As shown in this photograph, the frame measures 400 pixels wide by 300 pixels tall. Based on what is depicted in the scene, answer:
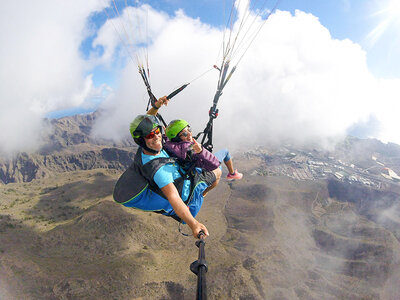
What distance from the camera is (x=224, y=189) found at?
85.8m

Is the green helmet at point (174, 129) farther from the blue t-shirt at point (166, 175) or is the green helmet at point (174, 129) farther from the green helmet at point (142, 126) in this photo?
the green helmet at point (142, 126)

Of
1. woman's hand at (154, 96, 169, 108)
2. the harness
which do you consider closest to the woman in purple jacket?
the harness

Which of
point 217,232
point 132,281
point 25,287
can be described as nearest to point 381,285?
point 217,232

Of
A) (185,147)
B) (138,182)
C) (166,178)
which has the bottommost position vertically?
(138,182)

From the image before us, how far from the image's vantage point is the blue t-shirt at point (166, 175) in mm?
4141

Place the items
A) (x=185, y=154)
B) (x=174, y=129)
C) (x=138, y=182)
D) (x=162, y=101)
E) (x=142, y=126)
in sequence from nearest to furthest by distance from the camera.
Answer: (x=138, y=182) < (x=142, y=126) < (x=185, y=154) < (x=174, y=129) < (x=162, y=101)

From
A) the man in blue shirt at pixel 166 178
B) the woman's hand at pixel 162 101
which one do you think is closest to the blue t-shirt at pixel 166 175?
the man in blue shirt at pixel 166 178

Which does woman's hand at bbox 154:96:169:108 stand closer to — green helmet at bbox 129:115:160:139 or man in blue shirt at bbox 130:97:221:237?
man in blue shirt at bbox 130:97:221:237

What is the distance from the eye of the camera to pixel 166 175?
4246mm

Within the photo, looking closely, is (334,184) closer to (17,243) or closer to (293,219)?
(293,219)

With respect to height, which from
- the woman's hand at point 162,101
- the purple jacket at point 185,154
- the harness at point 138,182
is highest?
the woman's hand at point 162,101

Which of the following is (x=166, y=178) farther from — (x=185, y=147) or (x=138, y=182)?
(x=185, y=147)

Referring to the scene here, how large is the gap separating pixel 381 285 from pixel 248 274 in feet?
95.3

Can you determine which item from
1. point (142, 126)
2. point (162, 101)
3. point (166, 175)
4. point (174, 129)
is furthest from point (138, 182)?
point (162, 101)
